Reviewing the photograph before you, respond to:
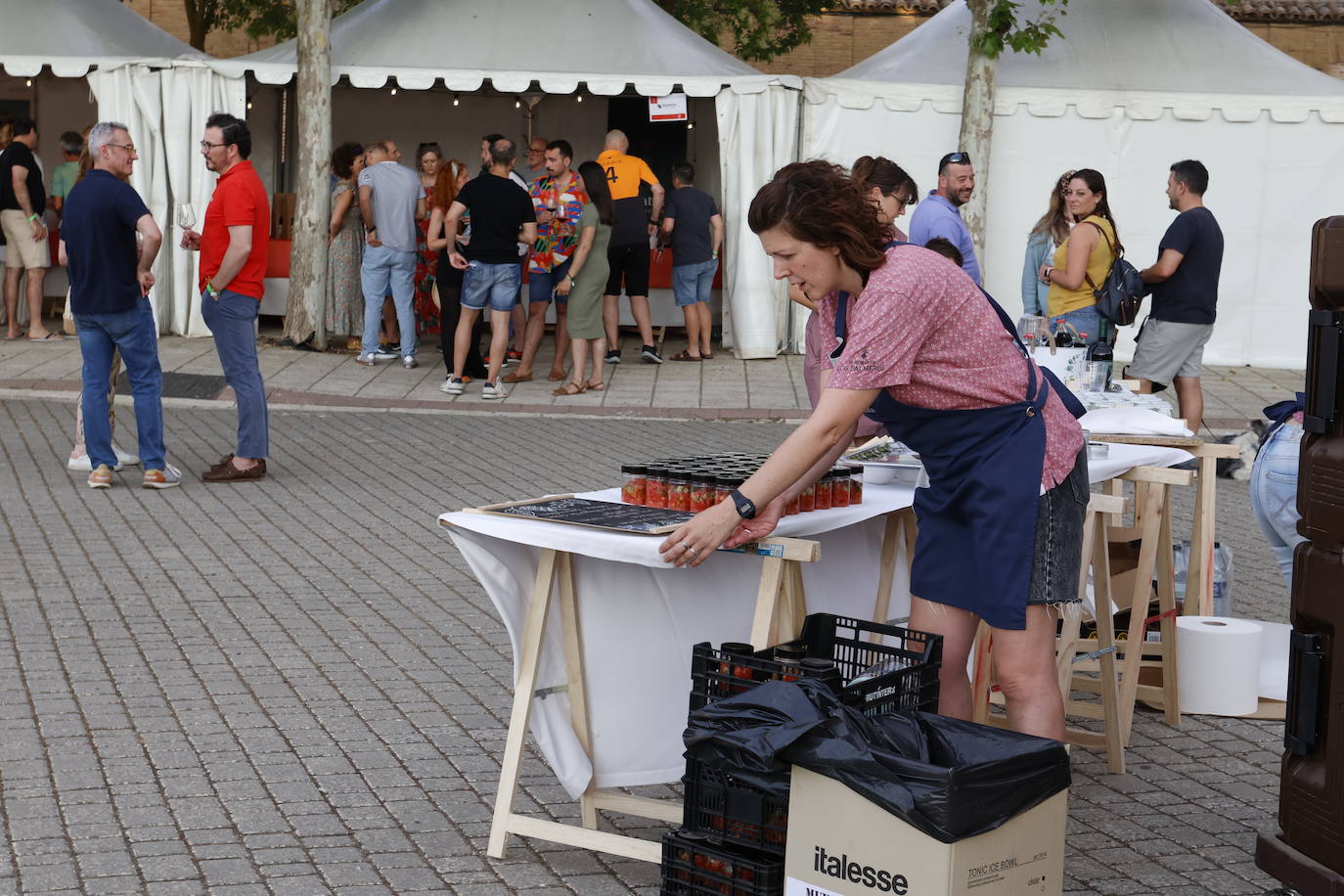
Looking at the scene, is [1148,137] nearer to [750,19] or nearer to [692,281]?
[692,281]

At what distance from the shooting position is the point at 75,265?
360 inches

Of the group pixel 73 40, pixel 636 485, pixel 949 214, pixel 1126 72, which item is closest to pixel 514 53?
pixel 73 40

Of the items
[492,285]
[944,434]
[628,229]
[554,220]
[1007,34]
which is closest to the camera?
[944,434]

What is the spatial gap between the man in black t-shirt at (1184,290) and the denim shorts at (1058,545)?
5634 mm

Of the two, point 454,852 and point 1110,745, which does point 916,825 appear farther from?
point 1110,745

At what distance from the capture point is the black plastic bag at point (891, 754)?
3316 millimetres

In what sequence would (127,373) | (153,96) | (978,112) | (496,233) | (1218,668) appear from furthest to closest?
(153,96) → (978,112) → (496,233) → (127,373) → (1218,668)

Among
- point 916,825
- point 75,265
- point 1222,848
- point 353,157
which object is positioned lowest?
point 1222,848

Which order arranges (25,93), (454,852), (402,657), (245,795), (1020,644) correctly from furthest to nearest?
1. (25,93)
2. (402,657)
3. (245,795)
4. (454,852)
5. (1020,644)

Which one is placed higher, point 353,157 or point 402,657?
point 353,157

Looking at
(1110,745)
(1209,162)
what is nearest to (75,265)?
(1110,745)

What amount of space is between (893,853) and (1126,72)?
45.9ft

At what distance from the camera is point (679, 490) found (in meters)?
4.48

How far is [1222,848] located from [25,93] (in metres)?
18.3
